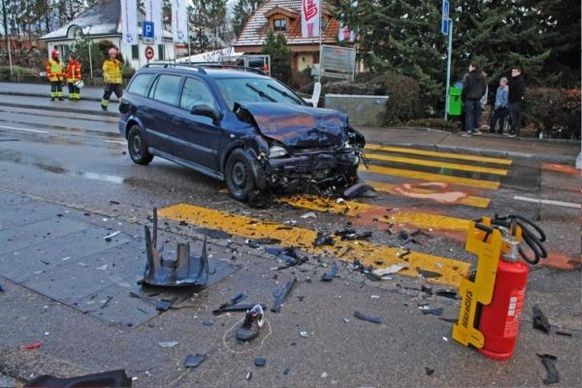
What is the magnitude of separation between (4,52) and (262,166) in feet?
206

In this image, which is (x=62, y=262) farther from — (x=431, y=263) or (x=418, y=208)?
(x=418, y=208)

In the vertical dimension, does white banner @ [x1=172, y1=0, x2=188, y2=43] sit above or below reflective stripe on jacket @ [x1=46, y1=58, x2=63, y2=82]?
above

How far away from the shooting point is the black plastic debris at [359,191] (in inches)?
305

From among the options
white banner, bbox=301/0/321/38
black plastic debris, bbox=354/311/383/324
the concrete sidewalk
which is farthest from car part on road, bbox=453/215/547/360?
white banner, bbox=301/0/321/38

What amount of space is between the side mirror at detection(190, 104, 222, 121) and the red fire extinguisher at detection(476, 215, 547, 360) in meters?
5.07

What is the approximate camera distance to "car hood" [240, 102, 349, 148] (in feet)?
23.8

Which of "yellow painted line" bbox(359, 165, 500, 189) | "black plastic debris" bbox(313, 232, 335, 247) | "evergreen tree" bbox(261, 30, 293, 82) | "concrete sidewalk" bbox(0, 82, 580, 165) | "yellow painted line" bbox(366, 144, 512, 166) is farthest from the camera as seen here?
"evergreen tree" bbox(261, 30, 293, 82)

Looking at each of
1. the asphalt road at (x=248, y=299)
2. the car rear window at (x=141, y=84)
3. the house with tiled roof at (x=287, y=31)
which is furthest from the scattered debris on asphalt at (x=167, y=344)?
the house with tiled roof at (x=287, y=31)

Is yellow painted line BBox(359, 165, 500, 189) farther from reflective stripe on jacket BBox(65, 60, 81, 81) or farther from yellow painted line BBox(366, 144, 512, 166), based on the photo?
reflective stripe on jacket BBox(65, 60, 81, 81)

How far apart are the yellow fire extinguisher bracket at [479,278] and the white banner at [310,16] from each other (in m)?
26.0

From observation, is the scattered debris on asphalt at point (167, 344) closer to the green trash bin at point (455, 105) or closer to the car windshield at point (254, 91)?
the car windshield at point (254, 91)

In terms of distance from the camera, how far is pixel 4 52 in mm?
59906

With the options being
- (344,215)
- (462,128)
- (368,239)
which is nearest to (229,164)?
(344,215)

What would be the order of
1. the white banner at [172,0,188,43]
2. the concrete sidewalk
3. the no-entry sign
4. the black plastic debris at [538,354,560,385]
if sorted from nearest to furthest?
1. the black plastic debris at [538,354,560,385]
2. the concrete sidewalk
3. the no-entry sign
4. the white banner at [172,0,188,43]
